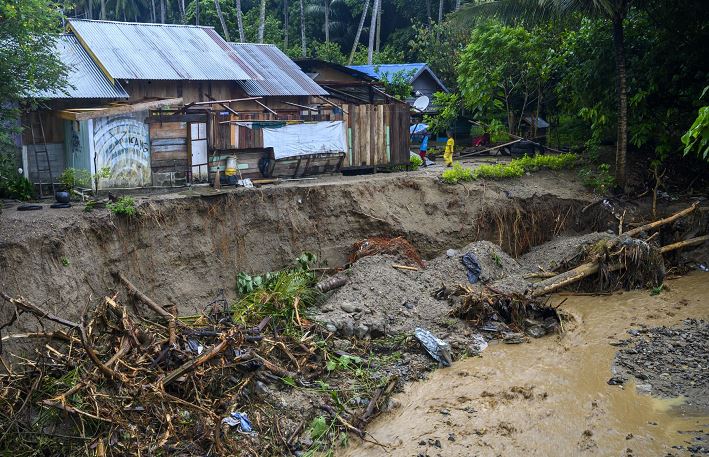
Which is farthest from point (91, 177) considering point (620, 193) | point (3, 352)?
point (620, 193)

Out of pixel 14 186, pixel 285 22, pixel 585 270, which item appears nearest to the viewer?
pixel 14 186

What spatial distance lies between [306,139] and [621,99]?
8.53 metres

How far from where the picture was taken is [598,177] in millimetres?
19844

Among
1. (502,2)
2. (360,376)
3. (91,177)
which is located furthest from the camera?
(502,2)

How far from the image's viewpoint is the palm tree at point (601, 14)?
1819cm

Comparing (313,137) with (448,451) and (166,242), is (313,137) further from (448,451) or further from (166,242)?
(448,451)

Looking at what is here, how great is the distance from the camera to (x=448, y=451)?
32.1 ft

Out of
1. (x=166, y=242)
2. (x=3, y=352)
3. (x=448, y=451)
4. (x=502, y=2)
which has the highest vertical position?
(x=502, y=2)

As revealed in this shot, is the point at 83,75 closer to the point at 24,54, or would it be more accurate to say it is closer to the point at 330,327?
the point at 24,54

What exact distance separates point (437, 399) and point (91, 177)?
864 centimetres

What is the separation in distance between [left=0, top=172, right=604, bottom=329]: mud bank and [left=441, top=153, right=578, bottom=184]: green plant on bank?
0.28 m

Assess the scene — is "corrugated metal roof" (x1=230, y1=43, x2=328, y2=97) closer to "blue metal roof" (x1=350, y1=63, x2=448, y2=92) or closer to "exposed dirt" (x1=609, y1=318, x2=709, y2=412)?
"blue metal roof" (x1=350, y1=63, x2=448, y2=92)

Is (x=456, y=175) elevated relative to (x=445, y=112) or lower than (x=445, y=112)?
lower

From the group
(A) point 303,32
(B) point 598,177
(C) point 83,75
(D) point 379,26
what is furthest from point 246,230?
(D) point 379,26
